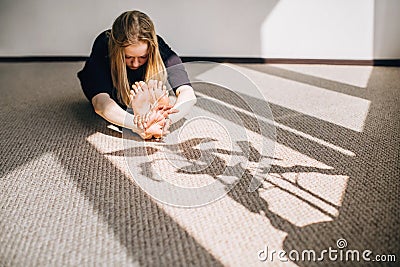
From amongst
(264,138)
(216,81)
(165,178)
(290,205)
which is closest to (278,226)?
(290,205)

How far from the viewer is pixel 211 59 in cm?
248

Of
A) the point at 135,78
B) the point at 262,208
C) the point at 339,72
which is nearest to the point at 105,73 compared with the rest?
the point at 135,78

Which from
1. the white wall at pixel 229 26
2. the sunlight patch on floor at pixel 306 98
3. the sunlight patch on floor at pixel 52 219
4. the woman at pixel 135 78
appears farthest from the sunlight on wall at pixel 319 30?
the sunlight patch on floor at pixel 52 219

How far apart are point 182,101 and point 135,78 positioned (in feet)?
0.63

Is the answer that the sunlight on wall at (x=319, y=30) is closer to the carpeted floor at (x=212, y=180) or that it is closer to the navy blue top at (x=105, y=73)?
the carpeted floor at (x=212, y=180)

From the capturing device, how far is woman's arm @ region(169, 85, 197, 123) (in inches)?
58.6

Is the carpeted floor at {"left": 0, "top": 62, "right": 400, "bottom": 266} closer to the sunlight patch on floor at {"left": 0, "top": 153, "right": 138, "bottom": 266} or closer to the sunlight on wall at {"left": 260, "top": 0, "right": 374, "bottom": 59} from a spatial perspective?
the sunlight patch on floor at {"left": 0, "top": 153, "right": 138, "bottom": 266}

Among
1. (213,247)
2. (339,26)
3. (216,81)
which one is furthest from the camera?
(339,26)

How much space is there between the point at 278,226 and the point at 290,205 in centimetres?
9

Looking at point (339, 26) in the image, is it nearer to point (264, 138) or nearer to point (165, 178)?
point (264, 138)

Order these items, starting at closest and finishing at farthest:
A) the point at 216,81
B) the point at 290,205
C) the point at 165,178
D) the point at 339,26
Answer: the point at 290,205, the point at 165,178, the point at 216,81, the point at 339,26

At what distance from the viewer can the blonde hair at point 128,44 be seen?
1.40 meters

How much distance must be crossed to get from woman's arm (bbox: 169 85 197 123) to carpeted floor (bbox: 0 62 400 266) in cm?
5

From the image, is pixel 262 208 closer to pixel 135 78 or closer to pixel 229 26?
pixel 135 78
